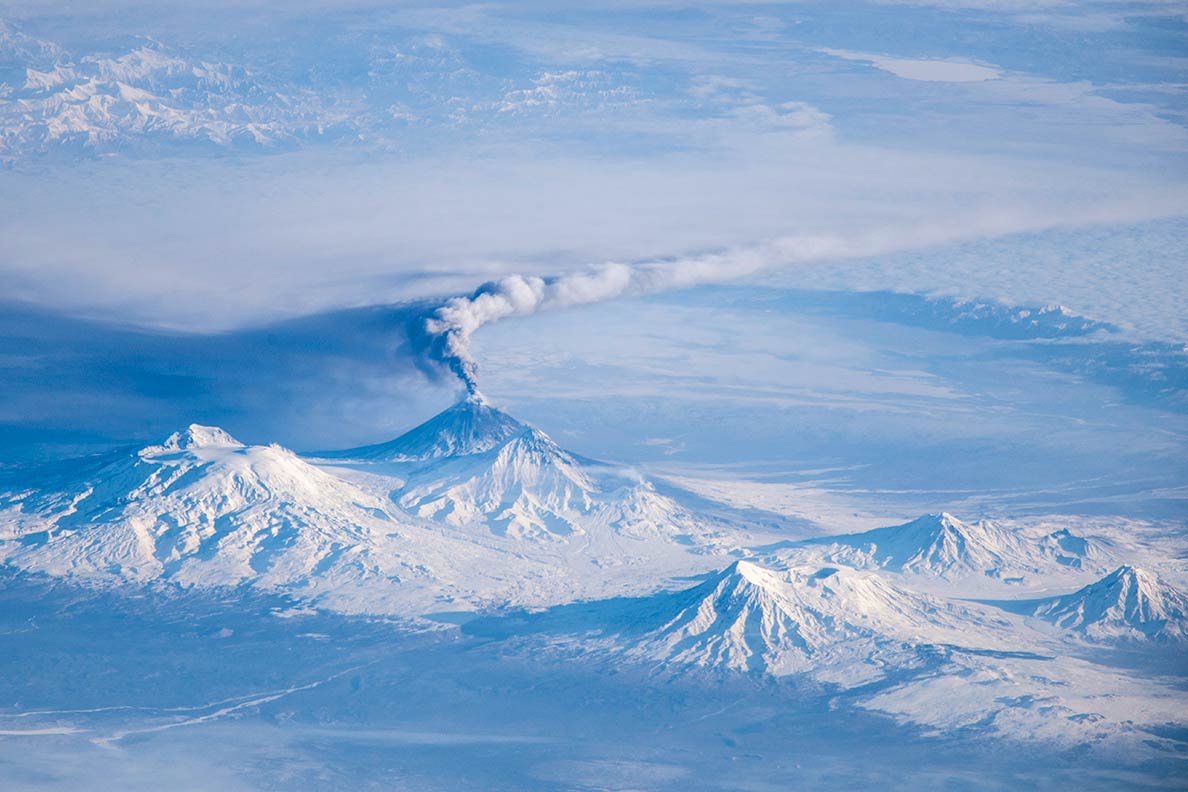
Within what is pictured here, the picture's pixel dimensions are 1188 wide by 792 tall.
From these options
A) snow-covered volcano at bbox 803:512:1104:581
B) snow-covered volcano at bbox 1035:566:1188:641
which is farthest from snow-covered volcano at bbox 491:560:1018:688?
snow-covered volcano at bbox 803:512:1104:581

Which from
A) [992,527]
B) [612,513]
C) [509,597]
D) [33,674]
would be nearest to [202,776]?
[33,674]

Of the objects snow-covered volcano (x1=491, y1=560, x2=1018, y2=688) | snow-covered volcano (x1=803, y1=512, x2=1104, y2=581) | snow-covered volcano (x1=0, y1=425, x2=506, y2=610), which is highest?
snow-covered volcano (x1=0, y1=425, x2=506, y2=610)

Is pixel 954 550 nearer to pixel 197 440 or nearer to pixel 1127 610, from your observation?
pixel 1127 610

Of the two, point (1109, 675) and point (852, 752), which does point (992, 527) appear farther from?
point (852, 752)

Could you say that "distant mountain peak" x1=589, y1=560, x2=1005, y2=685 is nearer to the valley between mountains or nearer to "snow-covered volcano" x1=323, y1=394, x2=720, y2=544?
the valley between mountains

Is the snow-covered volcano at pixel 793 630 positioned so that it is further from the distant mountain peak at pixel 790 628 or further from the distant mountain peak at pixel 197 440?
the distant mountain peak at pixel 197 440

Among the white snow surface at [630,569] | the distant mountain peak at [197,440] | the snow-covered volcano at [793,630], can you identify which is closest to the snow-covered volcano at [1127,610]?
the white snow surface at [630,569]

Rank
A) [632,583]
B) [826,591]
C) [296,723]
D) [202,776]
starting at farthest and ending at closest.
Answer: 1. [632,583]
2. [826,591]
3. [296,723]
4. [202,776]
